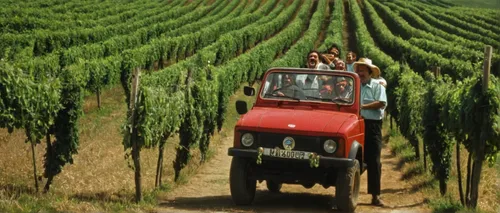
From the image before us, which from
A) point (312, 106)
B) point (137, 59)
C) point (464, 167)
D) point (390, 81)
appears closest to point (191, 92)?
point (312, 106)

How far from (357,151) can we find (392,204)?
1802 mm

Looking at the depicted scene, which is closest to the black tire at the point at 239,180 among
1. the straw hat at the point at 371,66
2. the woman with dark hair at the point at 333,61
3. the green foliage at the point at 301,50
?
the straw hat at the point at 371,66

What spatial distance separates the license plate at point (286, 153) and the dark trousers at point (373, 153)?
202cm

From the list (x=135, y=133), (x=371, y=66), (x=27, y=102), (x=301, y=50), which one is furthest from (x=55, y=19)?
(x=371, y=66)

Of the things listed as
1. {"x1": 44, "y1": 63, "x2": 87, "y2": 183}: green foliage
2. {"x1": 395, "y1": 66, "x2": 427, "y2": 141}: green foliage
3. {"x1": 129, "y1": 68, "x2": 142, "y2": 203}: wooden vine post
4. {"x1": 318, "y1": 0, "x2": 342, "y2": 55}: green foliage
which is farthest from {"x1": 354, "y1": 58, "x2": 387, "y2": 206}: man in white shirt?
{"x1": 318, "y1": 0, "x2": 342, "y2": 55}: green foliage

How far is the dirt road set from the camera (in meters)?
10.3

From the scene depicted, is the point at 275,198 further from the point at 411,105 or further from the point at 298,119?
the point at 411,105

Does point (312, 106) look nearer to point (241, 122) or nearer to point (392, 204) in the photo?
point (241, 122)

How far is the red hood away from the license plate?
32 centimetres

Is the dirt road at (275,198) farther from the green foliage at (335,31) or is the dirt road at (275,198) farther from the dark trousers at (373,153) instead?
the green foliage at (335,31)

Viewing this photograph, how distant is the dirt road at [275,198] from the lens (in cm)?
1032

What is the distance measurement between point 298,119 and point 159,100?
9.98ft

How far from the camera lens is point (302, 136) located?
9.53m

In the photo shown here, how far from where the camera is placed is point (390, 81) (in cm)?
2491
